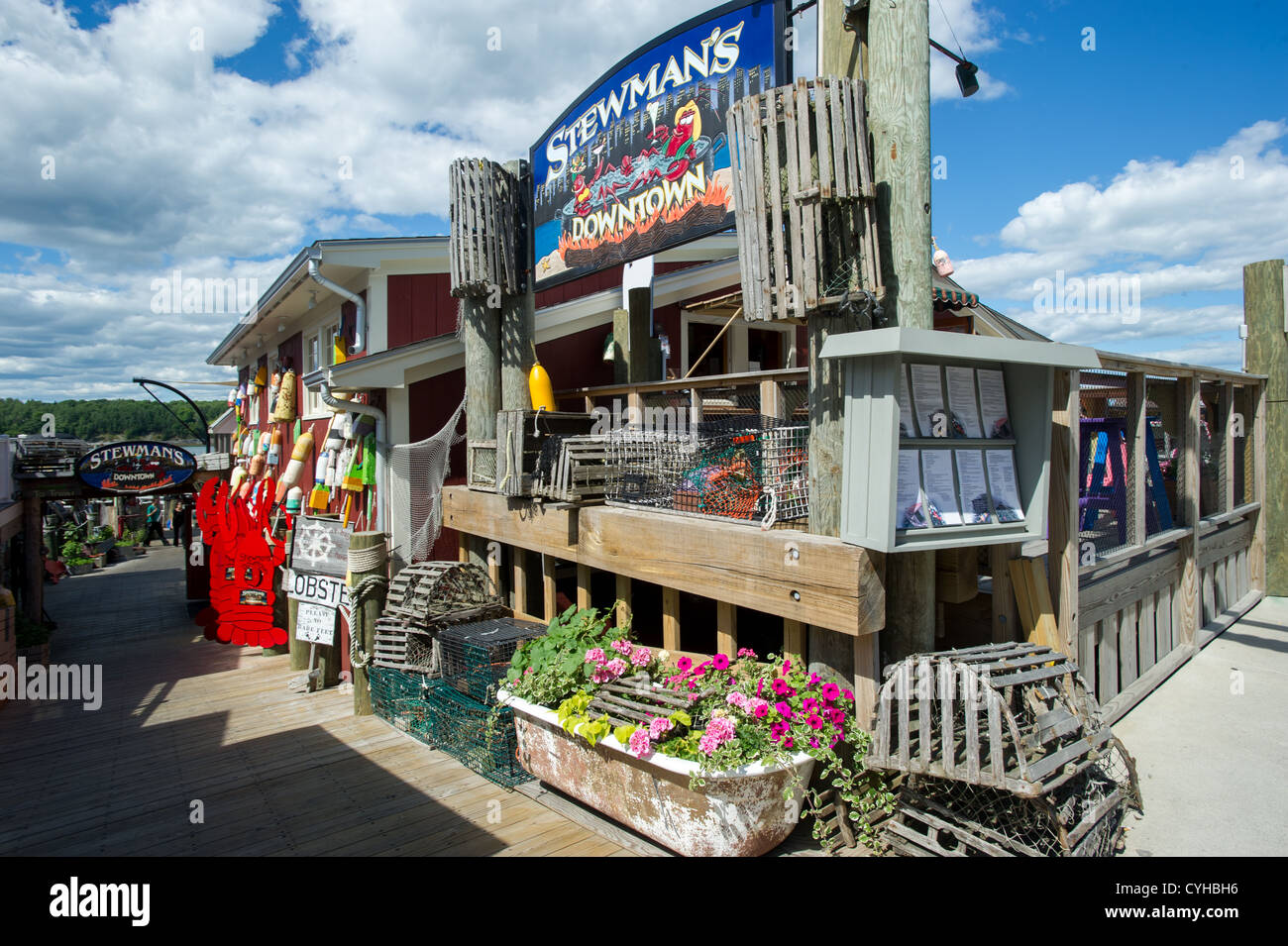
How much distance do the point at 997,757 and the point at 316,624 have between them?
705cm

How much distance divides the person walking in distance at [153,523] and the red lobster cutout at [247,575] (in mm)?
20094

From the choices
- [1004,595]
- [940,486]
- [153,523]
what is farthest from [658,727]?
[153,523]

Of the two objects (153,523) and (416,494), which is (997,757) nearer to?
(416,494)

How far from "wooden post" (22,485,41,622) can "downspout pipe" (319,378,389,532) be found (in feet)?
23.2

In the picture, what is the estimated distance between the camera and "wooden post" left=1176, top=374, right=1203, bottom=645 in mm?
5836

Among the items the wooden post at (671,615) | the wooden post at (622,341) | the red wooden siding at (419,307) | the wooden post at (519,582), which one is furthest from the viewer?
the red wooden siding at (419,307)

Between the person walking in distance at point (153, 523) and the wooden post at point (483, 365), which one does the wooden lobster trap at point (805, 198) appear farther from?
the person walking in distance at point (153, 523)

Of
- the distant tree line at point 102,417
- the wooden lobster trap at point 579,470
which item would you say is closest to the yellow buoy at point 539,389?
the wooden lobster trap at point 579,470

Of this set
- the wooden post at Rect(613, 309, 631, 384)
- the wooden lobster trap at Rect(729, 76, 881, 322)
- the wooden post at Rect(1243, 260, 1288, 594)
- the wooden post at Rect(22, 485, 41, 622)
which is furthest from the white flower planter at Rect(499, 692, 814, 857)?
the wooden post at Rect(22, 485, 41, 622)

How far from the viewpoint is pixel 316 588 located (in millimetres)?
7918

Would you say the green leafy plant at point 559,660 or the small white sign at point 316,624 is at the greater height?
the green leafy plant at point 559,660

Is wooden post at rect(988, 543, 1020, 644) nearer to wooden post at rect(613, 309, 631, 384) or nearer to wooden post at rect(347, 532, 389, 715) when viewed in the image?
wooden post at rect(613, 309, 631, 384)

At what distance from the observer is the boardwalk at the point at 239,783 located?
4379mm

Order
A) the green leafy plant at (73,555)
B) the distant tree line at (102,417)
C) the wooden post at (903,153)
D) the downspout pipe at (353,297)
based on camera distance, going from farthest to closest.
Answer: the distant tree line at (102,417), the green leafy plant at (73,555), the downspout pipe at (353,297), the wooden post at (903,153)
